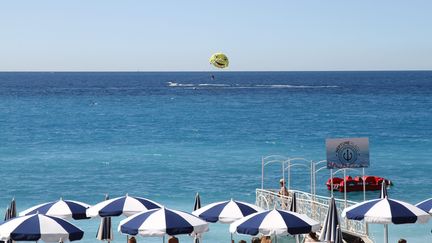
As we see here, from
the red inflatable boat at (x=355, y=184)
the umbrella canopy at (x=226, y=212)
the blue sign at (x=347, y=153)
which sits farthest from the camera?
the red inflatable boat at (x=355, y=184)

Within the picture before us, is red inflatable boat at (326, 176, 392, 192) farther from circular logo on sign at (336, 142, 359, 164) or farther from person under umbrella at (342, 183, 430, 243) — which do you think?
person under umbrella at (342, 183, 430, 243)

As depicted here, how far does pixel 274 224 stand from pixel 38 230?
437 centimetres

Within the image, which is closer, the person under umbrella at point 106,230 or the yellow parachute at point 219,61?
the person under umbrella at point 106,230

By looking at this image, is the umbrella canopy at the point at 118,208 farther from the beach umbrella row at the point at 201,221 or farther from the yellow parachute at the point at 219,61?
the yellow parachute at the point at 219,61

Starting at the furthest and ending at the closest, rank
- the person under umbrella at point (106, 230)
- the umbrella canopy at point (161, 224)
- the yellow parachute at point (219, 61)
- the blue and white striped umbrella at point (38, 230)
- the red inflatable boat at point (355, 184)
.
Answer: the yellow parachute at point (219, 61), the red inflatable boat at point (355, 184), the person under umbrella at point (106, 230), the umbrella canopy at point (161, 224), the blue and white striped umbrella at point (38, 230)

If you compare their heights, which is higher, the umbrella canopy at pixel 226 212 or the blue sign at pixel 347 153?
the blue sign at pixel 347 153

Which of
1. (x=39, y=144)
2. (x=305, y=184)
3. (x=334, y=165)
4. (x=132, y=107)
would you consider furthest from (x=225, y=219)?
(x=132, y=107)

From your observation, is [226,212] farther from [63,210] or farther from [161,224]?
[63,210]

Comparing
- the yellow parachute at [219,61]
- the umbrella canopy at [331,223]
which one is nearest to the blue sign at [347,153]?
the umbrella canopy at [331,223]

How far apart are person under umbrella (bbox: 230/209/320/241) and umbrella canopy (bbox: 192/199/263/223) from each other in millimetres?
1323

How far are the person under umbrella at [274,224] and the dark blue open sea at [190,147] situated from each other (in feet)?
34.7

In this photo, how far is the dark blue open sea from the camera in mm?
37438

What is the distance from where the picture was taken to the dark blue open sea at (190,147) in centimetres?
3744

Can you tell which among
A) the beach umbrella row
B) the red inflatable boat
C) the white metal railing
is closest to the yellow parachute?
the red inflatable boat
